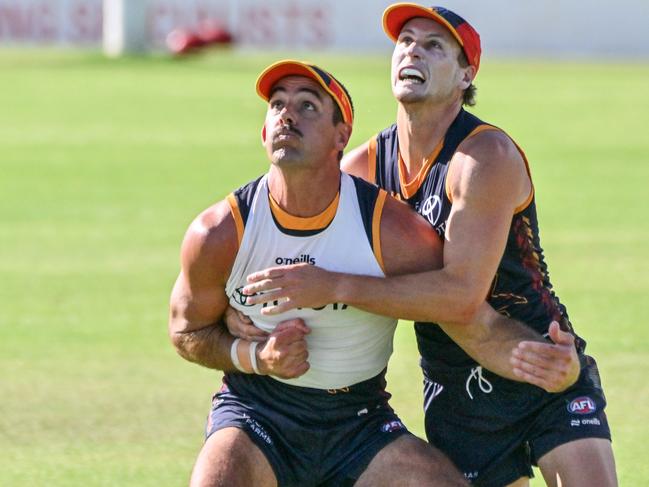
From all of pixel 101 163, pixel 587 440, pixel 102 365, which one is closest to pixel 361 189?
pixel 587 440

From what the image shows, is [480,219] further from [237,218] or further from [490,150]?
[237,218]

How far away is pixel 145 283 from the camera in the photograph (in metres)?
13.5

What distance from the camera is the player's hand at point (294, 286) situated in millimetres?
6254

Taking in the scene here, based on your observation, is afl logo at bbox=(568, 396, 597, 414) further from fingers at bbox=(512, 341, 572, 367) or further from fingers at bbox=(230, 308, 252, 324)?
fingers at bbox=(230, 308, 252, 324)

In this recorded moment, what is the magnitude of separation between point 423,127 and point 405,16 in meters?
0.51

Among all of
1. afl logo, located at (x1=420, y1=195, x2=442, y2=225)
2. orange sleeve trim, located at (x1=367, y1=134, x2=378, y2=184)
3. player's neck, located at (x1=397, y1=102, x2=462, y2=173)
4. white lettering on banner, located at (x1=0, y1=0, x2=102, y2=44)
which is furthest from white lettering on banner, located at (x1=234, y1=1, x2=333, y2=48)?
afl logo, located at (x1=420, y1=195, x2=442, y2=225)

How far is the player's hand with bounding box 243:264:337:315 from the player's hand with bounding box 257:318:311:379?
0.13m

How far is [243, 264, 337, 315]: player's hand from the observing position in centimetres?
625

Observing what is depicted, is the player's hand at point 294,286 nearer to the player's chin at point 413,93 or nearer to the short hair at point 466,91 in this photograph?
the player's chin at point 413,93

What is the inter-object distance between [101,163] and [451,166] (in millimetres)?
15620

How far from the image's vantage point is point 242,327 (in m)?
6.62

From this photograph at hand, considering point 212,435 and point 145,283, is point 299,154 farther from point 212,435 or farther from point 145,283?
point 145,283

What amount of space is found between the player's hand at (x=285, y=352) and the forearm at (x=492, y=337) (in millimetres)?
642

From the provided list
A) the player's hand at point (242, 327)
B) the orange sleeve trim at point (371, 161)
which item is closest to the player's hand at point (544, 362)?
the player's hand at point (242, 327)
